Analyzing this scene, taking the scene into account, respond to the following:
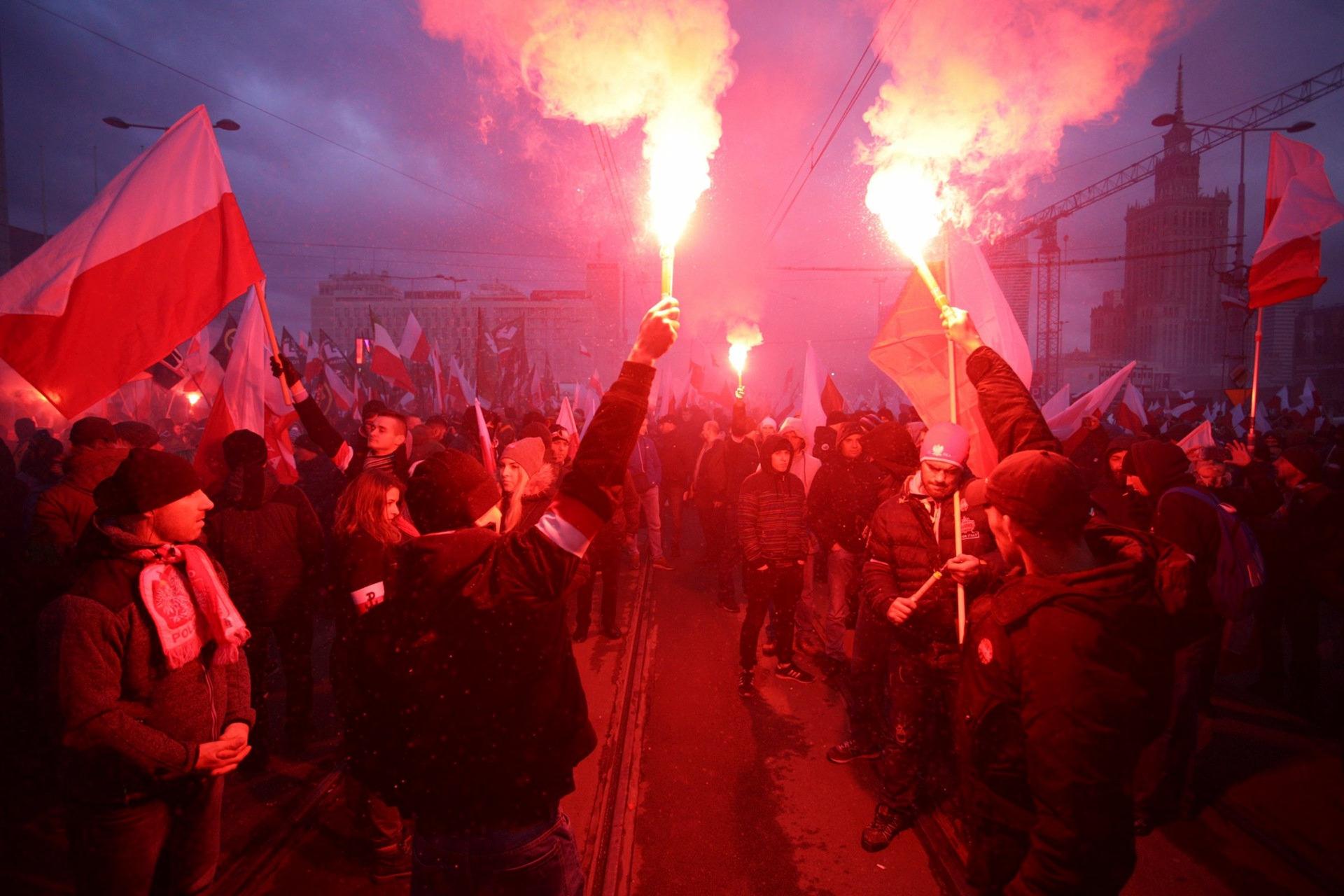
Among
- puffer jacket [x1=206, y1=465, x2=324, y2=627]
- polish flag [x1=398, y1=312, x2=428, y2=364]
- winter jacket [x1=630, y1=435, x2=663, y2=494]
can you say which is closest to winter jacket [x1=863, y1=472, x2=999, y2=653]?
puffer jacket [x1=206, y1=465, x2=324, y2=627]

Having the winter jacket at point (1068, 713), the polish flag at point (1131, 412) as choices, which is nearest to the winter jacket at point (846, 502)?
the winter jacket at point (1068, 713)

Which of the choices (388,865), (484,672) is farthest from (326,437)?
(484,672)

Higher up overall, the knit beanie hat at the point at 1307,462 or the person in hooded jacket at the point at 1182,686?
the knit beanie hat at the point at 1307,462

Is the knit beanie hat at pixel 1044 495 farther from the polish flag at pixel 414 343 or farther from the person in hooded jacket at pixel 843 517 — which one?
the polish flag at pixel 414 343

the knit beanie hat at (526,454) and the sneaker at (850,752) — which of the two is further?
the knit beanie hat at (526,454)

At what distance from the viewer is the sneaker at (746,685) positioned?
240 inches

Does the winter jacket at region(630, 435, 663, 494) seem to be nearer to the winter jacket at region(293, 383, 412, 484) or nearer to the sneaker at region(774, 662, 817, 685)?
the sneaker at region(774, 662, 817, 685)

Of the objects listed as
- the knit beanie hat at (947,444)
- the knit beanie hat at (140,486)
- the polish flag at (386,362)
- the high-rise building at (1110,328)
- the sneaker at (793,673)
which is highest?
the high-rise building at (1110,328)

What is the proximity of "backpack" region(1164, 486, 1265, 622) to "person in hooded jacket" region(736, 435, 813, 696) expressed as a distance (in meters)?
2.81

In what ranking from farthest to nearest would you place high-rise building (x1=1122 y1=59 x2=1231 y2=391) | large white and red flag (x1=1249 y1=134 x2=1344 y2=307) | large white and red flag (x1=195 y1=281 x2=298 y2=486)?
high-rise building (x1=1122 y1=59 x2=1231 y2=391), large white and red flag (x1=1249 y1=134 x2=1344 y2=307), large white and red flag (x1=195 y1=281 x2=298 y2=486)

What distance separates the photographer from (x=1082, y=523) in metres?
2.07

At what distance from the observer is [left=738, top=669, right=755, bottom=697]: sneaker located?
6090mm

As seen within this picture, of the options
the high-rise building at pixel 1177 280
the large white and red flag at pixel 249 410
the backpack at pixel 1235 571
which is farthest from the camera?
the high-rise building at pixel 1177 280

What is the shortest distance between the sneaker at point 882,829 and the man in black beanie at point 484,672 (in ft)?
8.65
